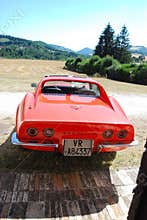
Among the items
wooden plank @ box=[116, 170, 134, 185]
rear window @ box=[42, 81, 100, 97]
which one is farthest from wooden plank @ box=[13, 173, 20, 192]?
rear window @ box=[42, 81, 100, 97]

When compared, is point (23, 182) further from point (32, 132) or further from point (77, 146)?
point (77, 146)

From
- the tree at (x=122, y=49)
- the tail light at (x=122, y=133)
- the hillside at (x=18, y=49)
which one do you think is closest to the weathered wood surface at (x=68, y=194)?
the tail light at (x=122, y=133)

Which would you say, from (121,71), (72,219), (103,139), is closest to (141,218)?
(72,219)

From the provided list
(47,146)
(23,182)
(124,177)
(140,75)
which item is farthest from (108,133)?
(140,75)

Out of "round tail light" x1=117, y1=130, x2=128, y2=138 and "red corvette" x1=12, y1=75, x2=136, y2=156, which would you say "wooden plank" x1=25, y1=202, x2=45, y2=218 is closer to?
"red corvette" x1=12, y1=75, x2=136, y2=156

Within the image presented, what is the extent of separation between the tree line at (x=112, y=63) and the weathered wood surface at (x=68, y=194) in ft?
54.2

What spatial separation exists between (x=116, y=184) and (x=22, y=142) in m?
1.28

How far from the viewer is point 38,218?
218 cm

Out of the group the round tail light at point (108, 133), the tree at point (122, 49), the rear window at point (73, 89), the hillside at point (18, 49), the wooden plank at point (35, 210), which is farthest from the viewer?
the tree at point (122, 49)

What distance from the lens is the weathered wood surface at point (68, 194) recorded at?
7.48ft

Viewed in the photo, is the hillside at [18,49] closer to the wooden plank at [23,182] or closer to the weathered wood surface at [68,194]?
the wooden plank at [23,182]

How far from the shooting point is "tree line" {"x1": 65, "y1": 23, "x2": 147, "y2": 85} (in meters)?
20.1

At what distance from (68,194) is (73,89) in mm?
2020

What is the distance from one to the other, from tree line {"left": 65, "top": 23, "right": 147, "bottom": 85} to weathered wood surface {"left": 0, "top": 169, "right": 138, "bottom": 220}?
16534 mm
